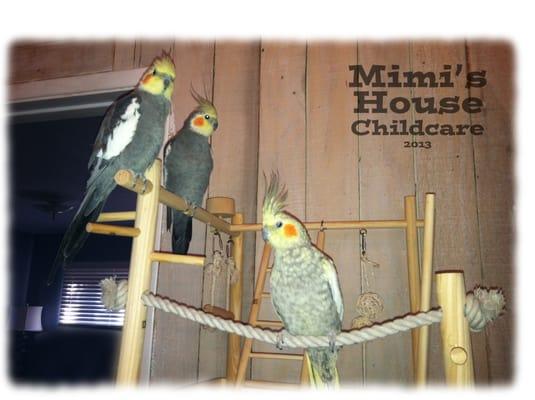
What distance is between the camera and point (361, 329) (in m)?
1.00

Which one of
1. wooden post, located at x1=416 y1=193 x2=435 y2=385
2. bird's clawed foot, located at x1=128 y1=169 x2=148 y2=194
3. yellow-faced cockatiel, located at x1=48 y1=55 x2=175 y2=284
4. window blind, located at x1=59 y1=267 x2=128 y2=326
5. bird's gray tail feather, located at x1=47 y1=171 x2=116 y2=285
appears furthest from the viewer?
window blind, located at x1=59 y1=267 x2=128 y2=326

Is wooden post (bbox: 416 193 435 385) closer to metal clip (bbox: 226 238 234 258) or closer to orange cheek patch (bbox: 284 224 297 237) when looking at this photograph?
orange cheek patch (bbox: 284 224 297 237)

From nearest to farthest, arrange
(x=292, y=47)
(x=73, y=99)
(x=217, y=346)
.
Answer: (x=217, y=346)
(x=292, y=47)
(x=73, y=99)

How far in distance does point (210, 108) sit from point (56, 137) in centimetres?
223

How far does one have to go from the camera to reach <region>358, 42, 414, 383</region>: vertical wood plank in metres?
1.74

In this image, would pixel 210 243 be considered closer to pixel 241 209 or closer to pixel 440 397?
pixel 241 209

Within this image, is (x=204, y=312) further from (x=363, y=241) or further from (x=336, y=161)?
(x=336, y=161)

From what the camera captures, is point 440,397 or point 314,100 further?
point 314,100

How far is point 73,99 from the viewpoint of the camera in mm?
2404

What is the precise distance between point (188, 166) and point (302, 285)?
797mm

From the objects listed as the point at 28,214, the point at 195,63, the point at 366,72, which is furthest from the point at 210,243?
the point at 28,214

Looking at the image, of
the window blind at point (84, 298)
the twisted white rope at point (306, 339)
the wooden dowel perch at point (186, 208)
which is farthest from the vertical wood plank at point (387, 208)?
the window blind at point (84, 298)

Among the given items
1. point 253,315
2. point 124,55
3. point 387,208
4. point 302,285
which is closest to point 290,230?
point 302,285

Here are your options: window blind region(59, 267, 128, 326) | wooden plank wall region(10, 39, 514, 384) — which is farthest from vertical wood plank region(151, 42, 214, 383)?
window blind region(59, 267, 128, 326)
